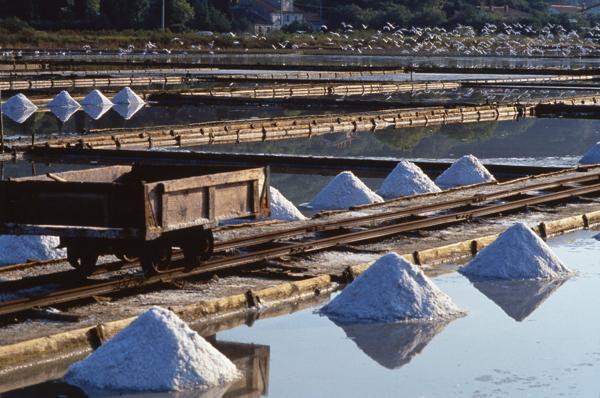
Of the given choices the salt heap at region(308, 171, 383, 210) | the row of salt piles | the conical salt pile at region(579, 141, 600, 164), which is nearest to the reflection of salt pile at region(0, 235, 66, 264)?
the salt heap at region(308, 171, 383, 210)

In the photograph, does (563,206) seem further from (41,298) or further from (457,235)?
(41,298)

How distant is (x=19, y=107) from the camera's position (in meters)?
35.7

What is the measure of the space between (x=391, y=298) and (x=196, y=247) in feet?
5.96

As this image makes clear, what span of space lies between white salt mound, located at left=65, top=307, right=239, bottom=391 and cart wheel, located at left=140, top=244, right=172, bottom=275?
255cm

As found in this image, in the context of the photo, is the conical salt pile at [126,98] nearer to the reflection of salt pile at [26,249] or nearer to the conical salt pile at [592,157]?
the conical salt pile at [592,157]

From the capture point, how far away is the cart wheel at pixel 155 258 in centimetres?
1206

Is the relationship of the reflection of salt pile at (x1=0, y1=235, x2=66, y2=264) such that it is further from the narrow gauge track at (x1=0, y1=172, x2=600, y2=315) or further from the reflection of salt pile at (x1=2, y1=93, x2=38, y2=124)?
the reflection of salt pile at (x1=2, y1=93, x2=38, y2=124)

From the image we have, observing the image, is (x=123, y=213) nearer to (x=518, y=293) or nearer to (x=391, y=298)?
(x=391, y=298)

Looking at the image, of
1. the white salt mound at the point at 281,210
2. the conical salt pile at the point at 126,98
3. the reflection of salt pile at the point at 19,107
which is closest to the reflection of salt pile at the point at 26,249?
the white salt mound at the point at 281,210

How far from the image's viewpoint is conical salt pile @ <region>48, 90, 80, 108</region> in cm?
3650

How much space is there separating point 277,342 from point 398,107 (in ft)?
90.2

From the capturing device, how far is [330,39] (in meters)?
112

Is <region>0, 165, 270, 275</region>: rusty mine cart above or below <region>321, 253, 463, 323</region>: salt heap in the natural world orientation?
above

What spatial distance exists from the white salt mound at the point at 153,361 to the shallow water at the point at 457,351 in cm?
52
